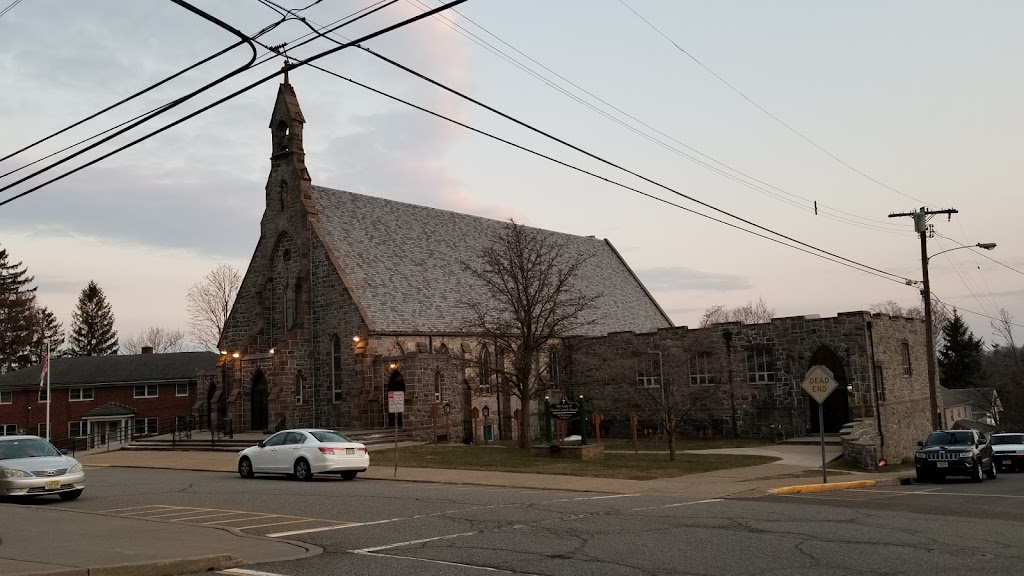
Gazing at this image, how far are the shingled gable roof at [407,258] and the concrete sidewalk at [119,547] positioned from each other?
22.0 m

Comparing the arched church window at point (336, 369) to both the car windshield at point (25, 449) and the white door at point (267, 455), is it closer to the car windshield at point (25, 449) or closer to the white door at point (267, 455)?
the white door at point (267, 455)

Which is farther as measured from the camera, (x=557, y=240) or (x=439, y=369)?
(x=557, y=240)

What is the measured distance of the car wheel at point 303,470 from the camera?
890 inches

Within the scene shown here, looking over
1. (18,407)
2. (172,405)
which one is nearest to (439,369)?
(172,405)

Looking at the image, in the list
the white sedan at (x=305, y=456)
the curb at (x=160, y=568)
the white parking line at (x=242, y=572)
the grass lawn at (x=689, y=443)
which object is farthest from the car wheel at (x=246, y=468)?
the grass lawn at (x=689, y=443)

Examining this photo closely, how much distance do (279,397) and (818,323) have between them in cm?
2360

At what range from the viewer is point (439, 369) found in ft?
119

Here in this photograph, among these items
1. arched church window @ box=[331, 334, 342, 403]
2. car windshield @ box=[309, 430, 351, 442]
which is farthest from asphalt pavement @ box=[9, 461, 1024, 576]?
arched church window @ box=[331, 334, 342, 403]

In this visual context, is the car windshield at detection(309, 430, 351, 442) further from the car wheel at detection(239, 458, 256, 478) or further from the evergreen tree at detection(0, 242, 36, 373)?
the evergreen tree at detection(0, 242, 36, 373)

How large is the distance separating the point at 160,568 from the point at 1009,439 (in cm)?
3231

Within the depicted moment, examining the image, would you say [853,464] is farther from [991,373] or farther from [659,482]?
[991,373]

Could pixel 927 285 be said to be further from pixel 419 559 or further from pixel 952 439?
pixel 419 559

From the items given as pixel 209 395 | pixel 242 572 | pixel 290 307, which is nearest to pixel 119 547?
pixel 242 572

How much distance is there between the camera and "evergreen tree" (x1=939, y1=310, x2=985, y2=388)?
82.3 meters
